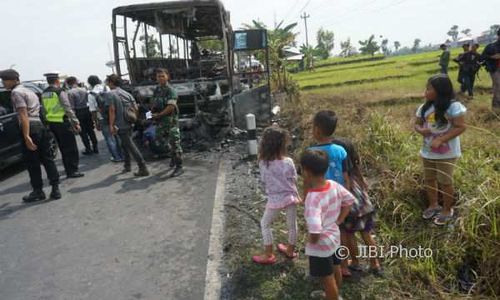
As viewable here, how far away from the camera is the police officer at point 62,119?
5777 millimetres

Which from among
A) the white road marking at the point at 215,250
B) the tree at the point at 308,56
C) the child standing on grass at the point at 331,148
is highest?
the tree at the point at 308,56

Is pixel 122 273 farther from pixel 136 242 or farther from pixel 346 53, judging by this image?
pixel 346 53

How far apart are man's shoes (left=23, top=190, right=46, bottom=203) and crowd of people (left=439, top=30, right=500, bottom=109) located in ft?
27.7

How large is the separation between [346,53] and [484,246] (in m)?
85.0

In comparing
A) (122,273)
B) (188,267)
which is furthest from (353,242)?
(122,273)

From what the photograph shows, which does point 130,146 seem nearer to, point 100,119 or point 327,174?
point 100,119

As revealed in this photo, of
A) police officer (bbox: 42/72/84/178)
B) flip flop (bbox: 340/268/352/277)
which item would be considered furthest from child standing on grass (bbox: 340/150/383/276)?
police officer (bbox: 42/72/84/178)

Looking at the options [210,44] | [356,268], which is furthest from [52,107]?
[210,44]

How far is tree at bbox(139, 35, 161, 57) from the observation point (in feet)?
30.1

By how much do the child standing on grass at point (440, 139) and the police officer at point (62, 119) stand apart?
5144 millimetres

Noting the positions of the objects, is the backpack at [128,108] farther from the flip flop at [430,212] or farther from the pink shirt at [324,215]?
the flip flop at [430,212]

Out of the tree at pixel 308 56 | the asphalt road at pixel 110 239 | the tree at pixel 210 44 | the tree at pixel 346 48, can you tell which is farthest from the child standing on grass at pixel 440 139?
the tree at pixel 346 48

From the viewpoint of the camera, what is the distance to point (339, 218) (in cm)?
257

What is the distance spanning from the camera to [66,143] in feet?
20.2
